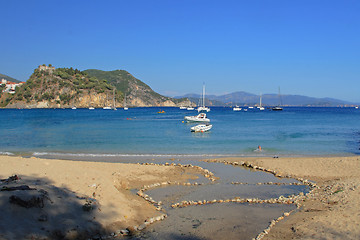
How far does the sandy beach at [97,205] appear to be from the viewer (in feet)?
25.5

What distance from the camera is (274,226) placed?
32.0 ft

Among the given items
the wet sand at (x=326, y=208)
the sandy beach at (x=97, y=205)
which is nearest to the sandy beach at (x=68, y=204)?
the sandy beach at (x=97, y=205)

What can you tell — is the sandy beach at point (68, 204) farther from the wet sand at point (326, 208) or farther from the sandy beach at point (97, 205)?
the wet sand at point (326, 208)

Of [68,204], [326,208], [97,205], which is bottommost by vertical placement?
[326,208]

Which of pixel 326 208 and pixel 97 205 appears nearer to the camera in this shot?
pixel 97 205

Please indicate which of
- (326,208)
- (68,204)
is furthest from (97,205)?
(326,208)

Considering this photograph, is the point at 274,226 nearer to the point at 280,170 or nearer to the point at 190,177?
the point at 190,177

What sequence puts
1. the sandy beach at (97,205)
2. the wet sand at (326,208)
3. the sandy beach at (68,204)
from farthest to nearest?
the wet sand at (326,208) < the sandy beach at (97,205) < the sandy beach at (68,204)

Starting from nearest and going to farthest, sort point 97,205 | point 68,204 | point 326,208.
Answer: point 68,204
point 97,205
point 326,208

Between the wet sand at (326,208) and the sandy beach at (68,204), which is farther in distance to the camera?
the wet sand at (326,208)

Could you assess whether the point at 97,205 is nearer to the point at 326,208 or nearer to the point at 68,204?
the point at 68,204

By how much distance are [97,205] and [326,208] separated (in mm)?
8218

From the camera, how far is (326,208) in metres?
11.0

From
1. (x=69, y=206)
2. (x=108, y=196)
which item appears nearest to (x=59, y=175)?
(x=108, y=196)
